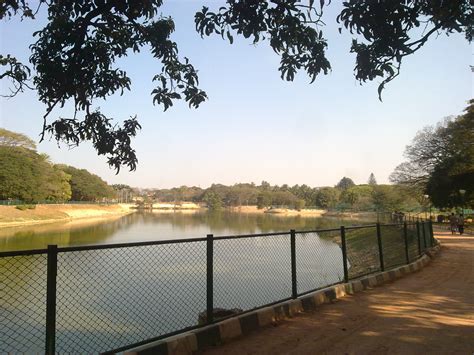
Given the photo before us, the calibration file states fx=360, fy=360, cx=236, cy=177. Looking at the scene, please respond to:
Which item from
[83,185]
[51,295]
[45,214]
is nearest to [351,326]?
[51,295]

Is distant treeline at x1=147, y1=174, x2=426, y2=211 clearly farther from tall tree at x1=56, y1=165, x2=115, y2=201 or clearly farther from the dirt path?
the dirt path

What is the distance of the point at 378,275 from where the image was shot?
9.77 m

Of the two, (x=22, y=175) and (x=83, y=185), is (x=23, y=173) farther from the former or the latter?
(x=83, y=185)

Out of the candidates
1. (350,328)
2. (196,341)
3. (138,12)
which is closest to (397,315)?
(350,328)

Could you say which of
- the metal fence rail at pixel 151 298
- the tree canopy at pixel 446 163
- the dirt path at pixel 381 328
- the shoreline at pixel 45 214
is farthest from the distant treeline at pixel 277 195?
the dirt path at pixel 381 328

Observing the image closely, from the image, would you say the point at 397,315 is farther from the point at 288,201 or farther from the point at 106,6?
the point at 288,201

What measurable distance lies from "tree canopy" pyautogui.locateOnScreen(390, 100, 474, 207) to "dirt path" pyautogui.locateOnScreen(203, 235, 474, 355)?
3219 cm

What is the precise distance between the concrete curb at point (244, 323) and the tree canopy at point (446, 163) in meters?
32.9

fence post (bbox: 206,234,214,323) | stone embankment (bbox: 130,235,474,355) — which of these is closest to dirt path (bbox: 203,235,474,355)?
stone embankment (bbox: 130,235,474,355)

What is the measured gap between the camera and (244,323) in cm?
565

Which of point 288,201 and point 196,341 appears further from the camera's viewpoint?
point 288,201

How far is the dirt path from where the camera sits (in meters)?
4.88

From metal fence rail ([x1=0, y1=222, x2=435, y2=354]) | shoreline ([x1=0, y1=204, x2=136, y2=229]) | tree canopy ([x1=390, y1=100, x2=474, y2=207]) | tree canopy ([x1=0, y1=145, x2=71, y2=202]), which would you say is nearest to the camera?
metal fence rail ([x1=0, y1=222, x2=435, y2=354])

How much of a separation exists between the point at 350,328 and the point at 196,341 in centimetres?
253
